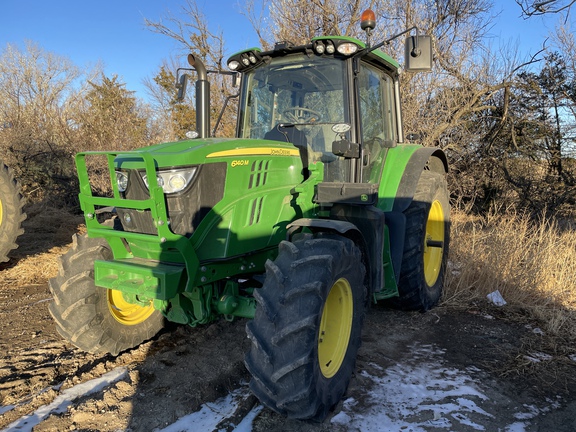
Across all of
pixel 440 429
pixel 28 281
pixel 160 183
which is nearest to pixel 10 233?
pixel 28 281

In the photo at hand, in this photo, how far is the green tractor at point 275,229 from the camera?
2.39 meters

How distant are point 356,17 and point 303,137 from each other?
8464mm

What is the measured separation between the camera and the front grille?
8.75 feet

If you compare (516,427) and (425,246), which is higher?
(425,246)

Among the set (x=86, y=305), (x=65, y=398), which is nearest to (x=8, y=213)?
(x=86, y=305)

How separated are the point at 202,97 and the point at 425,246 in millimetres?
2519

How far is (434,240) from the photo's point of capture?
4.67 metres

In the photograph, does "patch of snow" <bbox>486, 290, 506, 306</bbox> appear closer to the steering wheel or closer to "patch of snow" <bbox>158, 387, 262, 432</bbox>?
the steering wheel

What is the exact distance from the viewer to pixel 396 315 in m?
4.35

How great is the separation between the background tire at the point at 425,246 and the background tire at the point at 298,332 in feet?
4.64

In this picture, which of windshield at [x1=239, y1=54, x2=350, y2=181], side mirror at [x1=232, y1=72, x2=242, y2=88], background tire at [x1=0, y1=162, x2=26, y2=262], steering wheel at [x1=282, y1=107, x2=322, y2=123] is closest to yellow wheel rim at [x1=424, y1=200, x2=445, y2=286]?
windshield at [x1=239, y1=54, x2=350, y2=181]

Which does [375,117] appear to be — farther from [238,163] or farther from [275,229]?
[238,163]

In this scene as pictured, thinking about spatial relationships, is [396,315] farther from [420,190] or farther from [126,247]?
[126,247]

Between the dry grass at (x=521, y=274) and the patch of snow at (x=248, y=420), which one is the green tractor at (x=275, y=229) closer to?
the patch of snow at (x=248, y=420)
